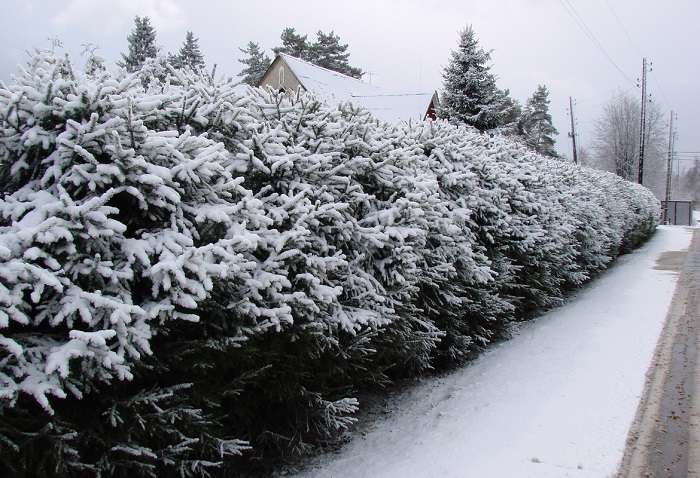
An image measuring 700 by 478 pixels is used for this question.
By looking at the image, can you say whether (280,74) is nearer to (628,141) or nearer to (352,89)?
(352,89)

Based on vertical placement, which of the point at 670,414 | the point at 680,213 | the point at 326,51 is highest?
the point at 326,51

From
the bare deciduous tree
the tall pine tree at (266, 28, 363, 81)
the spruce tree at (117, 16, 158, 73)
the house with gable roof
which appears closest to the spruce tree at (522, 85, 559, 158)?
the bare deciduous tree

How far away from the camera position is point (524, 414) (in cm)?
378

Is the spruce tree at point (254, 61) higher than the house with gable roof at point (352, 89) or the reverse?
higher

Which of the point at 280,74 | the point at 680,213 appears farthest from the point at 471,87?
the point at 680,213

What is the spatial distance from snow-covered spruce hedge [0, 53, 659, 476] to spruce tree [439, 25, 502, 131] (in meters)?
20.3

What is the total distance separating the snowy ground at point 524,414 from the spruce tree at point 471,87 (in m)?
18.2

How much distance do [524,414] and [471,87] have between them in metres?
21.7

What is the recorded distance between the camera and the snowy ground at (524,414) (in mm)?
3107

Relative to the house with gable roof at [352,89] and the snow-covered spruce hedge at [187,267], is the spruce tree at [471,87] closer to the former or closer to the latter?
the house with gable roof at [352,89]

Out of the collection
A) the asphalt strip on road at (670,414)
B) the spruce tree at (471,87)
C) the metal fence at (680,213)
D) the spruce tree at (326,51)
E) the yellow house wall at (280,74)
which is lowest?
the asphalt strip on road at (670,414)

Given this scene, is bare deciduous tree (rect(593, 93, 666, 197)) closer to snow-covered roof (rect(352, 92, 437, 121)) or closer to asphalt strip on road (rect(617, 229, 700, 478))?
snow-covered roof (rect(352, 92, 437, 121))

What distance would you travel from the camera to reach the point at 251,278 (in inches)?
103

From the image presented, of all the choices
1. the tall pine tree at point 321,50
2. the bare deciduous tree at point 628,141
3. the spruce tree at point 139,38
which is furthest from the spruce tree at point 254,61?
the bare deciduous tree at point 628,141
